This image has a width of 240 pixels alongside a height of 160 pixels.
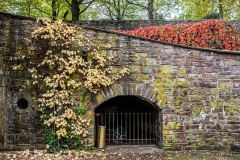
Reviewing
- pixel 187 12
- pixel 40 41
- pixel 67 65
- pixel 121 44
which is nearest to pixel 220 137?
pixel 121 44

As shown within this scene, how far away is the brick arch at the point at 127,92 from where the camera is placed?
6.96 m

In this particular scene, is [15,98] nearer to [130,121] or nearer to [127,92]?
[127,92]

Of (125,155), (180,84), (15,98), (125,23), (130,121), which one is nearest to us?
(125,155)

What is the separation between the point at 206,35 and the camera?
8742mm

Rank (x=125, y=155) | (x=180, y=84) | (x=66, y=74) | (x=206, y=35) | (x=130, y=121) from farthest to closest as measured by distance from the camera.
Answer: (x=206, y=35) → (x=130, y=121) → (x=180, y=84) → (x=66, y=74) → (x=125, y=155)

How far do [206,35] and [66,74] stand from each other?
466 cm

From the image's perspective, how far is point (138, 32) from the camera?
9516 mm

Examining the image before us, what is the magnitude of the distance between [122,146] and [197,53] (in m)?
3.15

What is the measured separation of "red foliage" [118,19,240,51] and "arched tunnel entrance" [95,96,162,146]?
2440 millimetres

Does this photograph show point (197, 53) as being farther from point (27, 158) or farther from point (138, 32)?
point (27, 158)

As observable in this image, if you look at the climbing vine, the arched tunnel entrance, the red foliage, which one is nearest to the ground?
the climbing vine

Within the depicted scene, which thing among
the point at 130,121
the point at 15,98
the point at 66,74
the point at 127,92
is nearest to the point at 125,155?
the point at 127,92

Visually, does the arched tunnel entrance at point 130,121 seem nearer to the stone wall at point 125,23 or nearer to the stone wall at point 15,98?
the stone wall at point 15,98

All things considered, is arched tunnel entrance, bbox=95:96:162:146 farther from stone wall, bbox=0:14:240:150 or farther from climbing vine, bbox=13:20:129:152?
climbing vine, bbox=13:20:129:152
